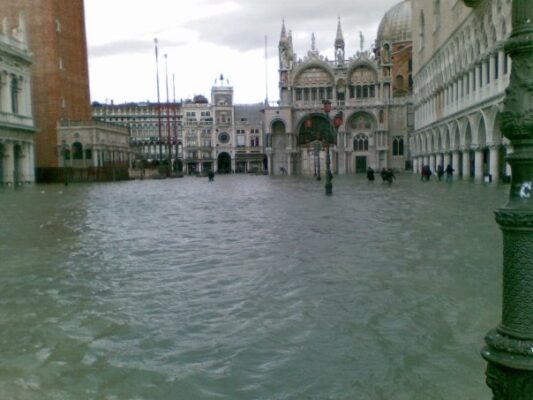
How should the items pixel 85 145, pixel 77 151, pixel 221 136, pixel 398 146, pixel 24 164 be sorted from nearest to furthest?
pixel 24 164 < pixel 85 145 < pixel 77 151 < pixel 398 146 < pixel 221 136

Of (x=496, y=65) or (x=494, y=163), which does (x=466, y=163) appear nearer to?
(x=494, y=163)

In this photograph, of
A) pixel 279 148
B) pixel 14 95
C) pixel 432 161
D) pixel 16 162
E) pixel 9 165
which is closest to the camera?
pixel 9 165

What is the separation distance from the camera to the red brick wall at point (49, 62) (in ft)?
181

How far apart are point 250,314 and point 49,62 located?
57385mm

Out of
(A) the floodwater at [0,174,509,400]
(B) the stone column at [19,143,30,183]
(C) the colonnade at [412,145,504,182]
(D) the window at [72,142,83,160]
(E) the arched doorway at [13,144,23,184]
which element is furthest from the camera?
(D) the window at [72,142,83,160]

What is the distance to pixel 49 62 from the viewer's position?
56250mm

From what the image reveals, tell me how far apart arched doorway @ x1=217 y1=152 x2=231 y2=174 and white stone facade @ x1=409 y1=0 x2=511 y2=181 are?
53.6 meters

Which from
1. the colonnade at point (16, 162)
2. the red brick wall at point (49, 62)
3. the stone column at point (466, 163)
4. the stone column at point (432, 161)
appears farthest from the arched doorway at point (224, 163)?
the stone column at point (466, 163)

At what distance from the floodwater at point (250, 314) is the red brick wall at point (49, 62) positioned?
49.0 m

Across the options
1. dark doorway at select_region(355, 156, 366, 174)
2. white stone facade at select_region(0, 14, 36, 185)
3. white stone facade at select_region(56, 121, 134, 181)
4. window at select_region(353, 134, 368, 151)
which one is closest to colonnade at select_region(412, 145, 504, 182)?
dark doorway at select_region(355, 156, 366, 174)

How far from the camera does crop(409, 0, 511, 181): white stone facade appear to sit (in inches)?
1220

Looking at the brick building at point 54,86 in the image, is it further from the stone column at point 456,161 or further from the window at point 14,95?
the stone column at point 456,161

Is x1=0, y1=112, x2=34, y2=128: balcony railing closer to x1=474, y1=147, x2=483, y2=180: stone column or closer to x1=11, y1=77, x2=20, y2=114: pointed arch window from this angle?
x1=11, y1=77, x2=20, y2=114: pointed arch window

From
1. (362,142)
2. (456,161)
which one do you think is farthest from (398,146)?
(456,161)
